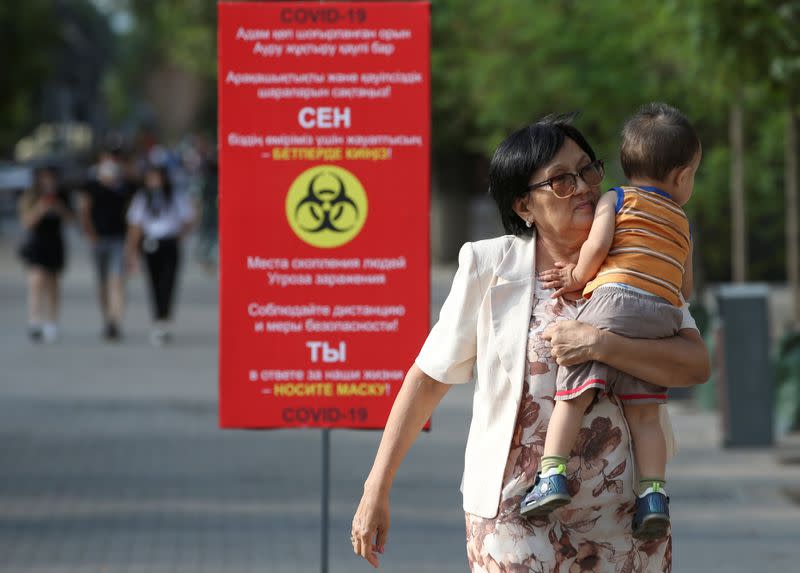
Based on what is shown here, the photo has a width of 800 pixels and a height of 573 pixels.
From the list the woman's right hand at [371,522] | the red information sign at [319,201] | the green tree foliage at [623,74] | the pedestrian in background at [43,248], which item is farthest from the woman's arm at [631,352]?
the pedestrian in background at [43,248]

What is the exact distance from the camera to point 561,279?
3.34m

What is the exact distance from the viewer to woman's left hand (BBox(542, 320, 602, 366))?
3.18 meters

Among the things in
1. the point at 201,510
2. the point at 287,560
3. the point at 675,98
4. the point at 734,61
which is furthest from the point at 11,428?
the point at 675,98

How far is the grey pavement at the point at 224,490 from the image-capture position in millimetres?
7137

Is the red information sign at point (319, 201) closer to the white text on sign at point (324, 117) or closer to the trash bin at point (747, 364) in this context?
the white text on sign at point (324, 117)

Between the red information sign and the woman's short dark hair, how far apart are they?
177 centimetres

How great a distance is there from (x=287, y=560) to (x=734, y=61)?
4.14 meters

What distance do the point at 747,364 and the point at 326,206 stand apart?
5.15 metres

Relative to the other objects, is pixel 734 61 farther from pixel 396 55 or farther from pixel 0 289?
pixel 0 289

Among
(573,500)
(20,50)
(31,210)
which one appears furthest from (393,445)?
(20,50)

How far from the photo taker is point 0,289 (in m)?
23.0

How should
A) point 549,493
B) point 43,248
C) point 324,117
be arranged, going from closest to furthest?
point 549,493, point 324,117, point 43,248

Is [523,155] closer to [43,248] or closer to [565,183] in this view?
[565,183]

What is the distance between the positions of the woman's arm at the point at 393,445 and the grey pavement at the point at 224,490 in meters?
3.37
